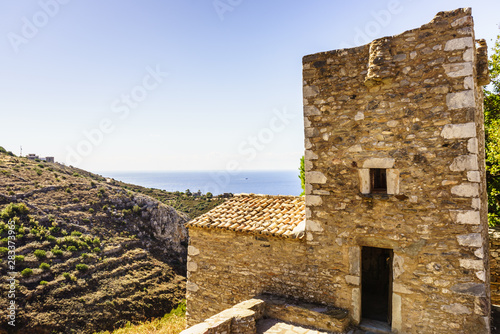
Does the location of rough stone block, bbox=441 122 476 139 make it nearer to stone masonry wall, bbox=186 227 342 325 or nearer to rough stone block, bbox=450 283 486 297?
rough stone block, bbox=450 283 486 297

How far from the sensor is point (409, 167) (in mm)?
4941

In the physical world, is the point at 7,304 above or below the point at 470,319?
below

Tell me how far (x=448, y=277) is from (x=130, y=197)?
96.5 ft

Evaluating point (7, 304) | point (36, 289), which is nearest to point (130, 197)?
point (36, 289)

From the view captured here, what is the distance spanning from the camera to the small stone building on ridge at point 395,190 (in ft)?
14.9

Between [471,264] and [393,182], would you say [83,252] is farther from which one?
[471,264]

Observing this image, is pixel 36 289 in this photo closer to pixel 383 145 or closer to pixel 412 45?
pixel 383 145

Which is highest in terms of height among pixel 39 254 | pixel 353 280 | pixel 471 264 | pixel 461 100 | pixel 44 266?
pixel 461 100

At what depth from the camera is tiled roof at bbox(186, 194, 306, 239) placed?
6.21 metres

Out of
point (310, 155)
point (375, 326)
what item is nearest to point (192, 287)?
point (375, 326)

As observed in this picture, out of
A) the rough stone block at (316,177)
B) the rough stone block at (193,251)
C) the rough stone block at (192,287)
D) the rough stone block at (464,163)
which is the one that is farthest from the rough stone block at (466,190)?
the rough stone block at (192,287)

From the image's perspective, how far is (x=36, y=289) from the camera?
1725 centimetres

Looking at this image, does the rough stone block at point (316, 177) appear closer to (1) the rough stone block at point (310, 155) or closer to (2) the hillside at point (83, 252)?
(1) the rough stone block at point (310, 155)

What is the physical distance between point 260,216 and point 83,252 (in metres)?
19.6
